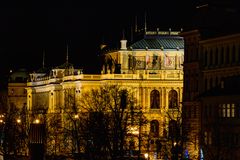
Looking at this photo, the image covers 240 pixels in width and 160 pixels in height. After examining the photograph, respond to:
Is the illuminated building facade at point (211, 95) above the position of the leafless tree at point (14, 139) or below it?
above

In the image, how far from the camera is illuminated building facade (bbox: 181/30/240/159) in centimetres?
12323

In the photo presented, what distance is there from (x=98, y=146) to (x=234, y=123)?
13902mm

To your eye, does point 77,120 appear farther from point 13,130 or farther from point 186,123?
point 186,123

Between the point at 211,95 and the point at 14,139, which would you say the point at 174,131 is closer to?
the point at 211,95

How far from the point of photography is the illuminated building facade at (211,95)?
12323 centimetres

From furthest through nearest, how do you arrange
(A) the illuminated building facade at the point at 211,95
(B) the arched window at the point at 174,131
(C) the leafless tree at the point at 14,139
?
(C) the leafless tree at the point at 14,139, (B) the arched window at the point at 174,131, (A) the illuminated building facade at the point at 211,95

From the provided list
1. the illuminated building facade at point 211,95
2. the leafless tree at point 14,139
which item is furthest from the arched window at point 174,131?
the leafless tree at point 14,139

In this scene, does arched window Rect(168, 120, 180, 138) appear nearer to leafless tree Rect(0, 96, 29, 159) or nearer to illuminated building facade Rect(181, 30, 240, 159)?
illuminated building facade Rect(181, 30, 240, 159)

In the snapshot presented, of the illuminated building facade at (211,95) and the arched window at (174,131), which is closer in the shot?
the illuminated building facade at (211,95)

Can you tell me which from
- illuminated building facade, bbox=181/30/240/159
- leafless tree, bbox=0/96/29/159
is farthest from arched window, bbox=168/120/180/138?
leafless tree, bbox=0/96/29/159

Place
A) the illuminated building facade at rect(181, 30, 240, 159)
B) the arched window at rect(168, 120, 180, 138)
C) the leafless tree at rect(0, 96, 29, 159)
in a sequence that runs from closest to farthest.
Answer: the illuminated building facade at rect(181, 30, 240, 159) < the arched window at rect(168, 120, 180, 138) < the leafless tree at rect(0, 96, 29, 159)

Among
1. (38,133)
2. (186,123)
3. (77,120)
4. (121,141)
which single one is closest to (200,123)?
(186,123)

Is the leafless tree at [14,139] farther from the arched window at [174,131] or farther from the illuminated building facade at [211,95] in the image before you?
the arched window at [174,131]

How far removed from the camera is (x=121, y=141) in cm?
13175
